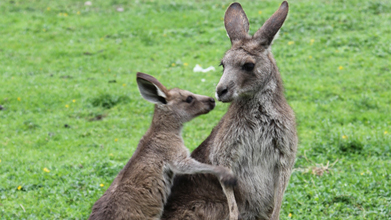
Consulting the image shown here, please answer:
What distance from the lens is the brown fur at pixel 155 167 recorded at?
461 cm

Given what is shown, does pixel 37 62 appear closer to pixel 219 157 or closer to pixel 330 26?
pixel 330 26

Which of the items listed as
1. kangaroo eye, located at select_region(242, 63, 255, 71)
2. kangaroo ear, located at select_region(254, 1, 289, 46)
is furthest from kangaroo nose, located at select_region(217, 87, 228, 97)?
kangaroo ear, located at select_region(254, 1, 289, 46)

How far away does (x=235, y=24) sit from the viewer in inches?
195

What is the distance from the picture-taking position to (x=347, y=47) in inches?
478

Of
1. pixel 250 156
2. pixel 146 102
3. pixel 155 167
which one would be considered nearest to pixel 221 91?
pixel 250 156

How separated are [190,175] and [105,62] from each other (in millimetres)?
8372

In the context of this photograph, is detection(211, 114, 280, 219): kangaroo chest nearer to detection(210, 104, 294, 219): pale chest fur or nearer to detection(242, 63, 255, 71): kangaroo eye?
detection(210, 104, 294, 219): pale chest fur

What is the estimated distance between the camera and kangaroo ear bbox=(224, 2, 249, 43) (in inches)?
191

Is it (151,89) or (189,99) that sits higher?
(151,89)

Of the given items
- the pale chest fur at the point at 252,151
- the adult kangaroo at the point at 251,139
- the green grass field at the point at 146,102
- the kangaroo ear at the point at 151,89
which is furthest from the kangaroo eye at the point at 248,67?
the green grass field at the point at 146,102

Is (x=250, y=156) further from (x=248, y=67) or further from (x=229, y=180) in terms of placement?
(x=248, y=67)

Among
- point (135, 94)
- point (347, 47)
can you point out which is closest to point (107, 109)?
point (135, 94)

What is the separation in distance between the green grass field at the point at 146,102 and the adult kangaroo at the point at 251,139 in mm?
Result: 1552

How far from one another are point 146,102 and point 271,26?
6245 mm
